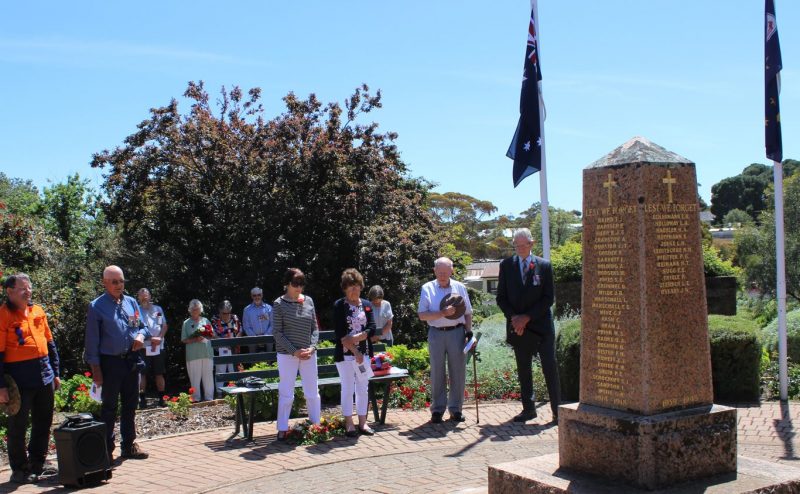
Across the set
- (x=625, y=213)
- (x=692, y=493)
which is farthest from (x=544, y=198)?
(x=692, y=493)

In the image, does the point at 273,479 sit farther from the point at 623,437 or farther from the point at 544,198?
the point at 544,198

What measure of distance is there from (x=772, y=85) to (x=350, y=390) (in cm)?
639

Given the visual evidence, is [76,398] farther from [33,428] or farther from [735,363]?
[735,363]

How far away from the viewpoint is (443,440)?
7945 mm

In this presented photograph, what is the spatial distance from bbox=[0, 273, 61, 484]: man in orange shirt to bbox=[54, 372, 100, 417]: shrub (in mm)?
2610

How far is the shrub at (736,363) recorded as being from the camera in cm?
946

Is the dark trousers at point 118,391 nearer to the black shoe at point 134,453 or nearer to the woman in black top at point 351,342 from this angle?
the black shoe at point 134,453

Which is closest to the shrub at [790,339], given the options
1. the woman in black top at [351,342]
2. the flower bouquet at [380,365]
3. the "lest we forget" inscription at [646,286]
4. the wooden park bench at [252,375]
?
the flower bouquet at [380,365]

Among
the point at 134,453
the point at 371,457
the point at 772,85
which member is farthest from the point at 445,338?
the point at 772,85

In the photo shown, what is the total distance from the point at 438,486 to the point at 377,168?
37.4ft

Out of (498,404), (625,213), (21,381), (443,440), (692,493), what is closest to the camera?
(692,493)

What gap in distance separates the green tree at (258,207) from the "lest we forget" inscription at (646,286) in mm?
10721

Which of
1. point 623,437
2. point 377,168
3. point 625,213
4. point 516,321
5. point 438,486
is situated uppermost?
point 377,168

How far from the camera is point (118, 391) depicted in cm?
727
